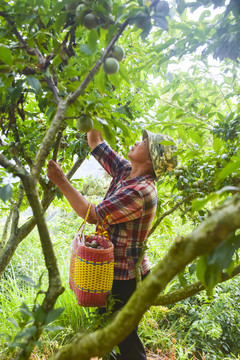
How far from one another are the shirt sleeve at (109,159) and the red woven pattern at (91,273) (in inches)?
26.6

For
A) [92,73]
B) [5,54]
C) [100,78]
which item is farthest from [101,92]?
[5,54]

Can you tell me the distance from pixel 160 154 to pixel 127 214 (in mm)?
436

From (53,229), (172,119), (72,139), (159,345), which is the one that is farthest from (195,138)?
(53,229)

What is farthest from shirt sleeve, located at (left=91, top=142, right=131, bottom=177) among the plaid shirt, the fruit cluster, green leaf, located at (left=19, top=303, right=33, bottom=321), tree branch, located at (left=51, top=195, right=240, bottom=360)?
tree branch, located at (left=51, top=195, right=240, bottom=360)

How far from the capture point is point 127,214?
1.43 m

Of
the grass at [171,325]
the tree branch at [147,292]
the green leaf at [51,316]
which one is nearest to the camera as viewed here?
the tree branch at [147,292]

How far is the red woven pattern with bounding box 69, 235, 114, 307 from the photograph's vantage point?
126cm

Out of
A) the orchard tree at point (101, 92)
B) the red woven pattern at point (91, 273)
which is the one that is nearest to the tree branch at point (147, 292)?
the orchard tree at point (101, 92)

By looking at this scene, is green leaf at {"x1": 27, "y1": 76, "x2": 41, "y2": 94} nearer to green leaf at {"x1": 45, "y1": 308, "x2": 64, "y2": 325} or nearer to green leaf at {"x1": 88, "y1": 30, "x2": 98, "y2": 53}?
green leaf at {"x1": 88, "y1": 30, "x2": 98, "y2": 53}

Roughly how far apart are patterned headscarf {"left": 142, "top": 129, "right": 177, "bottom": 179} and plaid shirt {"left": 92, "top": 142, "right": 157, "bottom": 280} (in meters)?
0.09

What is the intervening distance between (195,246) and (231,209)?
7 centimetres

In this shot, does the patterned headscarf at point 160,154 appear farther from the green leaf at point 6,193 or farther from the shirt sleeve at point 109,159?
the green leaf at point 6,193

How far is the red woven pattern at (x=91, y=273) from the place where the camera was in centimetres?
126

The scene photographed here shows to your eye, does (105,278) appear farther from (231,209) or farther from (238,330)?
(238,330)
